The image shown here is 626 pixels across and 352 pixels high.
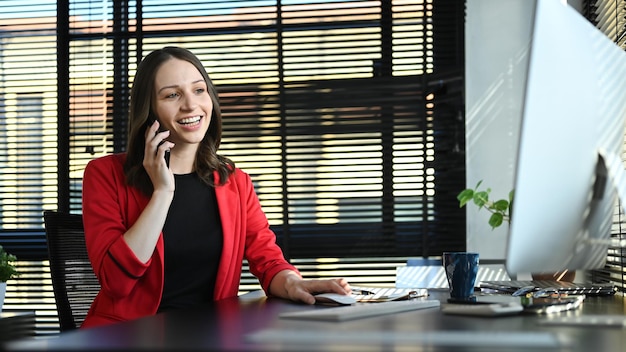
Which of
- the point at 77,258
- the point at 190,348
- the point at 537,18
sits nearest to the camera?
the point at 190,348

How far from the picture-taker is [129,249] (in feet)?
6.57

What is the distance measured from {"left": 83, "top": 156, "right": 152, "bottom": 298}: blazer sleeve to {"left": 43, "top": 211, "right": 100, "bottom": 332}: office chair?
0.32m

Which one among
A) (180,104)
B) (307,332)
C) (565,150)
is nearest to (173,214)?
(180,104)

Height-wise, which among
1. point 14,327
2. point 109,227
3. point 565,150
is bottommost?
point 14,327

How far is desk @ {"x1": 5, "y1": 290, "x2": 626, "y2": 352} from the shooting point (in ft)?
3.16

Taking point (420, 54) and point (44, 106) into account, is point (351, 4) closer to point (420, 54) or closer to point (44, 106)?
point (420, 54)

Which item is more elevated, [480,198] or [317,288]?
[480,198]

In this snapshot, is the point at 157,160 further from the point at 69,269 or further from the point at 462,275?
the point at 462,275

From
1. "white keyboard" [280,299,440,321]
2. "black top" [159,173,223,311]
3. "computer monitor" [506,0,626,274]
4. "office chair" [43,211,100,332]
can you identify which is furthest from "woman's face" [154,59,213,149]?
"computer monitor" [506,0,626,274]

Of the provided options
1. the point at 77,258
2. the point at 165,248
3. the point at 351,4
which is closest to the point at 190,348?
the point at 165,248

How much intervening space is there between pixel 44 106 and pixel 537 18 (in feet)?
12.3

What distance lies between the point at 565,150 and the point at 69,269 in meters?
1.72

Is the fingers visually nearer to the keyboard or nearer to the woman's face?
the keyboard

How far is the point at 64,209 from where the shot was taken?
14.1 feet
